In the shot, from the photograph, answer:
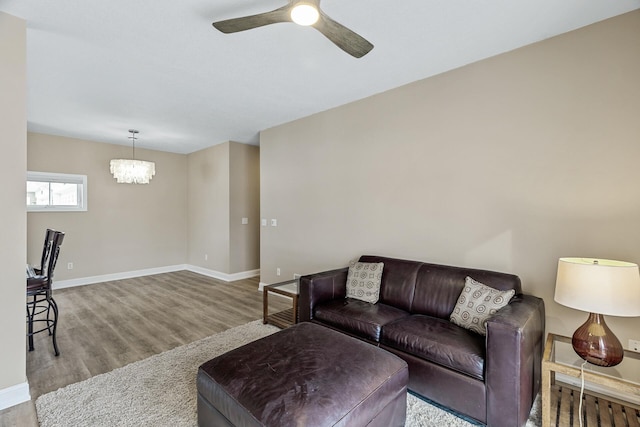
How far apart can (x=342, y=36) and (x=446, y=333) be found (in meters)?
2.10

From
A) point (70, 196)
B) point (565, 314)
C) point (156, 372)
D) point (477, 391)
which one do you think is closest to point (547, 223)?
point (565, 314)

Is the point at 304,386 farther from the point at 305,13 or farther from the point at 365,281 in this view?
the point at 305,13

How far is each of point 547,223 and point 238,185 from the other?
16.0 ft

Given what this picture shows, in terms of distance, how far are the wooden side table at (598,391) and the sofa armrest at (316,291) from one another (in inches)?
67.1

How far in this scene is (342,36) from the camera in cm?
180

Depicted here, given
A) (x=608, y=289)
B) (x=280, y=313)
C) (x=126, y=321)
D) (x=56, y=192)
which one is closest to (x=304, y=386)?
(x=608, y=289)

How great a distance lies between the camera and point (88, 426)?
71.0 inches

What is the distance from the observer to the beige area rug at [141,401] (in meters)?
1.85

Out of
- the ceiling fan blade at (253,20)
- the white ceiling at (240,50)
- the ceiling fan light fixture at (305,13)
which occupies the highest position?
the white ceiling at (240,50)

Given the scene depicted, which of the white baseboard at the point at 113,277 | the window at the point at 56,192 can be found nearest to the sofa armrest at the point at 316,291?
the white baseboard at the point at 113,277

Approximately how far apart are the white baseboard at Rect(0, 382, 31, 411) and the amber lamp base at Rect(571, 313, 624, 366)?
3.68 m

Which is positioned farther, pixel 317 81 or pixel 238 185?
pixel 238 185

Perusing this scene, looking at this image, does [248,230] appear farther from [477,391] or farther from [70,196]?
[477,391]

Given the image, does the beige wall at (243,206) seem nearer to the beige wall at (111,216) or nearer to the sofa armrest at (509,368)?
the beige wall at (111,216)
